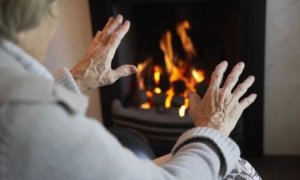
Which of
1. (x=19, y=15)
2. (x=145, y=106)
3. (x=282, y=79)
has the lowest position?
(x=145, y=106)

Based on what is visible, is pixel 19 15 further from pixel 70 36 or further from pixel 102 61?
pixel 70 36

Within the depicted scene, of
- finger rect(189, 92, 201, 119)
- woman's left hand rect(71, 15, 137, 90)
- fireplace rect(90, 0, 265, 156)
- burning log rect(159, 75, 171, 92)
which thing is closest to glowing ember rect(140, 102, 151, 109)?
fireplace rect(90, 0, 265, 156)

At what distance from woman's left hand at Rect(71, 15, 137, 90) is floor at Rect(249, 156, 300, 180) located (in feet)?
3.42

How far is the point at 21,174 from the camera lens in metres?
0.75

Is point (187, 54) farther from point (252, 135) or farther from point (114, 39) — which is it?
point (114, 39)

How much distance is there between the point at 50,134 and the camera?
72 cm

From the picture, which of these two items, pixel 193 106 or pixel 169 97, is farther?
pixel 169 97

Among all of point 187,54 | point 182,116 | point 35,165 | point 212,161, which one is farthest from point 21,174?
point 187,54

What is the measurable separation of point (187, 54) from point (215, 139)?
143cm

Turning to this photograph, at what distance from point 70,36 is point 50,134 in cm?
158

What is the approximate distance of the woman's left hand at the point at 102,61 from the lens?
1.38 m

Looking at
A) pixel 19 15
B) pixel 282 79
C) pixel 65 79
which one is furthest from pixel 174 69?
pixel 19 15

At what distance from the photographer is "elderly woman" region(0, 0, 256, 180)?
0.72 meters

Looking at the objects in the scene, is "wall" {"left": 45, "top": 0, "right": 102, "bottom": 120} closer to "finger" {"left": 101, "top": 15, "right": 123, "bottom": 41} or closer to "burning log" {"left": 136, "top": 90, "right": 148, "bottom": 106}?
"burning log" {"left": 136, "top": 90, "right": 148, "bottom": 106}
